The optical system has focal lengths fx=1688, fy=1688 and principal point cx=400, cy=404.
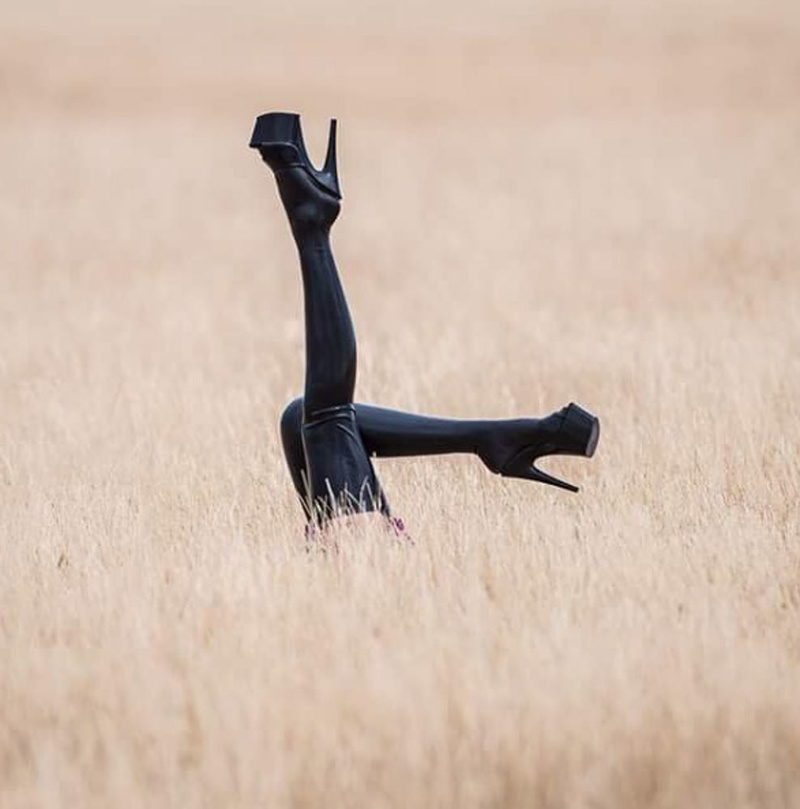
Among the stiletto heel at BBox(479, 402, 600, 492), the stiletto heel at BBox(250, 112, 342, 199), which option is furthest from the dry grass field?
the stiletto heel at BBox(250, 112, 342, 199)

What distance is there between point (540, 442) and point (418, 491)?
102 cm

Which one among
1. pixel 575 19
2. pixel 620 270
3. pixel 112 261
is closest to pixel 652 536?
pixel 620 270

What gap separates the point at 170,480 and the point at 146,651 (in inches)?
93.3

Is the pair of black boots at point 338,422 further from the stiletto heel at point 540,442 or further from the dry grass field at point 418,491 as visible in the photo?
the dry grass field at point 418,491

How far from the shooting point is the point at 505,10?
3494cm

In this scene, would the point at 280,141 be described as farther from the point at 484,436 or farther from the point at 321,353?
Result: the point at 484,436

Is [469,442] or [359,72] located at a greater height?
[359,72]

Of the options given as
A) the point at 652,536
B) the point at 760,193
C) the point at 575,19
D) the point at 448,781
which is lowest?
the point at 448,781

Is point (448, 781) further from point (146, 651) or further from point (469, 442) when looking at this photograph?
point (469, 442)

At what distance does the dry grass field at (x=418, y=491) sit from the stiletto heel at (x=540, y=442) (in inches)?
8.5

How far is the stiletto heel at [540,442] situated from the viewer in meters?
4.99

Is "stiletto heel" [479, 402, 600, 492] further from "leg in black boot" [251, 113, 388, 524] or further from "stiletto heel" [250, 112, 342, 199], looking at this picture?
"stiletto heel" [250, 112, 342, 199]

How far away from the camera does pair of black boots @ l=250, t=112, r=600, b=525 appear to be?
507 centimetres

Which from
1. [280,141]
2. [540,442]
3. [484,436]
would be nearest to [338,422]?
[484,436]
